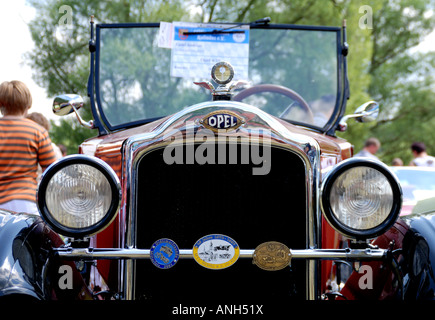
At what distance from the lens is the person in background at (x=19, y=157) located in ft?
10.9

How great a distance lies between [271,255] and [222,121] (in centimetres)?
56

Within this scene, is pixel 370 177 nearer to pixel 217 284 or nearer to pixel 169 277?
pixel 217 284

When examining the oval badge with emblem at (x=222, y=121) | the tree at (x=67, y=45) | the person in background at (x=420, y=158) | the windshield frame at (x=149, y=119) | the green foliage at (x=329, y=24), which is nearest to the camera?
the oval badge with emblem at (x=222, y=121)

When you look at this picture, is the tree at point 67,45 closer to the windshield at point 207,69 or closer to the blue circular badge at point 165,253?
the windshield at point 207,69

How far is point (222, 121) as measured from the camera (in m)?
2.27

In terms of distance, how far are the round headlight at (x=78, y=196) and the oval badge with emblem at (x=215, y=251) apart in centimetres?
35

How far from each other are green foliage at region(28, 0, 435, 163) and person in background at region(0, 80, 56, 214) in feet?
22.5

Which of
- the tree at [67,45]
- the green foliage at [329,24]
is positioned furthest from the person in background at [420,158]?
the tree at [67,45]

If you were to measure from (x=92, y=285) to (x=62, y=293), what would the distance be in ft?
0.94

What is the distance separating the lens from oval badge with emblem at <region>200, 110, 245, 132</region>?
2266 mm

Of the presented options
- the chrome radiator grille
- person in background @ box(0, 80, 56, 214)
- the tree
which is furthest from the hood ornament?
the tree

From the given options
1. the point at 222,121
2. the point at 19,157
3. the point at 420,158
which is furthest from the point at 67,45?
the point at 222,121
